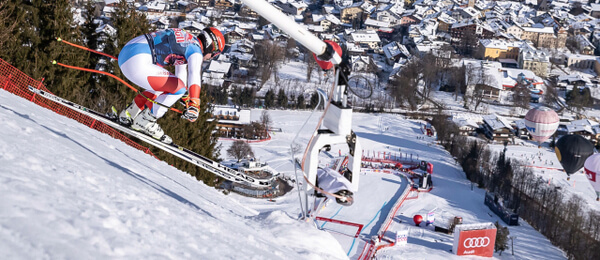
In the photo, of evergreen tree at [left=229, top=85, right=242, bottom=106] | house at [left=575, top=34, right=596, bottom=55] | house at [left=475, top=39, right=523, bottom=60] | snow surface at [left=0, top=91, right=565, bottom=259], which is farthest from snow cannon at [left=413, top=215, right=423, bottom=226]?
house at [left=575, top=34, right=596, bottom=55]

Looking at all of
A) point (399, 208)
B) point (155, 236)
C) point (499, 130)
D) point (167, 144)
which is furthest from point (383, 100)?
point (155, 236)

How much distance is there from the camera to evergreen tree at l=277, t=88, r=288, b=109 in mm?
34375

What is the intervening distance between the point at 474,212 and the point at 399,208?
8.72 feet

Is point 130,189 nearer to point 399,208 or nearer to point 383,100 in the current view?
point 399,208

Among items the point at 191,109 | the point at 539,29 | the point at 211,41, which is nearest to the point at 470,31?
the point at 539,29

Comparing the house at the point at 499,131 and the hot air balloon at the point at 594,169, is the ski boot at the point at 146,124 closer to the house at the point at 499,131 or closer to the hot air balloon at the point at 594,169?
the hot air balloon at the point at 594,169

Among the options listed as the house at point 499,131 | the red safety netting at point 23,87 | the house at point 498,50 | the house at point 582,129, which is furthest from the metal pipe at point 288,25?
the house at point 498,50

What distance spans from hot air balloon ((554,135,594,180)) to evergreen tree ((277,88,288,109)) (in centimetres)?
1669

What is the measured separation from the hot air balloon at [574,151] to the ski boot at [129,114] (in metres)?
19.0

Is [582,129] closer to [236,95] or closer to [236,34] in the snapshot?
[236,95]

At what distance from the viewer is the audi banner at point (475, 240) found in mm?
15805

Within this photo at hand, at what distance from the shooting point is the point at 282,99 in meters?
34.7

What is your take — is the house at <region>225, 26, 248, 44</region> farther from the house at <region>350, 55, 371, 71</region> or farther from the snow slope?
the snow slope

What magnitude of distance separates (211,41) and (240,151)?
61.7 feet
